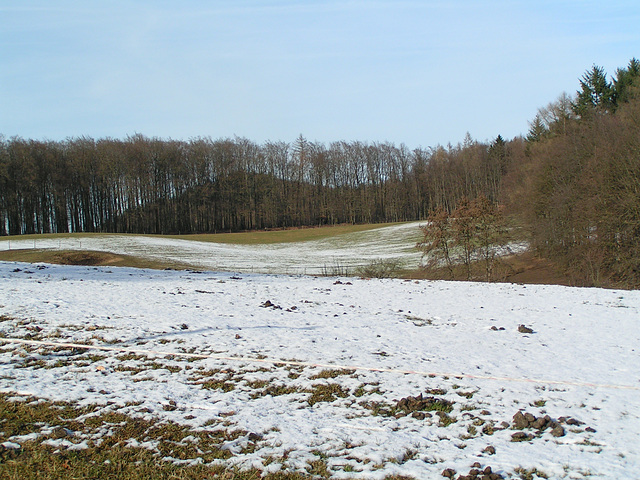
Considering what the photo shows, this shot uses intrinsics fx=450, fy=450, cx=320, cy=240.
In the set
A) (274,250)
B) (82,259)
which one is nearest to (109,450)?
(82,259)

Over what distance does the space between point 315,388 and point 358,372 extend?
2.58 ft

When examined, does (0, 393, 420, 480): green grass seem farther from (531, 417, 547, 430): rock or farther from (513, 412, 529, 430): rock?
(531, 417, 547, 430): rock

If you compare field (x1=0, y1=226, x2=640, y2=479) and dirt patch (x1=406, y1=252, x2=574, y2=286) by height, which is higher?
field (x1=0, y1=226, x2=640, y2=479)

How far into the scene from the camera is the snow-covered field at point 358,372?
13.2 feet

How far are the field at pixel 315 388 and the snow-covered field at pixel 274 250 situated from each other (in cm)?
2243

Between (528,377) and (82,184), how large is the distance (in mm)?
80735

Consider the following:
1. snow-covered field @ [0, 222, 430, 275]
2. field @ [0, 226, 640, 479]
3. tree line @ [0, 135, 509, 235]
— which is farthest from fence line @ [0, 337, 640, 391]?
tree line @ [0, 135, 509, 235]

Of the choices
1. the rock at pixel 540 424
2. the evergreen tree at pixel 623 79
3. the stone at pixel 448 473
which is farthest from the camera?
the evergreen tree at pixel 623 79

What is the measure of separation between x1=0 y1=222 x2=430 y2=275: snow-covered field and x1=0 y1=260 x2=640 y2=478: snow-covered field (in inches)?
864

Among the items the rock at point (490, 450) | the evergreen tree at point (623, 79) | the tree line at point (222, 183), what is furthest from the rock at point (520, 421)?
the tree line at point (222, 183)

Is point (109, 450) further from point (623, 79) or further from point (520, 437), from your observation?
point (623, 79)

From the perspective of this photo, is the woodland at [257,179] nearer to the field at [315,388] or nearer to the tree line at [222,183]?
the tree line at [222,183]

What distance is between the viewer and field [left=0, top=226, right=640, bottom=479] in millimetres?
3850

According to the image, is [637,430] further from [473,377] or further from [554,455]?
[473,377]
